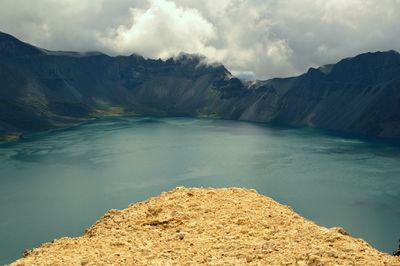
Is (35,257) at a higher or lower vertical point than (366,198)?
higher

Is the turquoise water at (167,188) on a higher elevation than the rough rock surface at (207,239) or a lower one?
lower

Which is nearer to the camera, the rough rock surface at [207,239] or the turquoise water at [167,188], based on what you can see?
the rough rock surface at [207,239]

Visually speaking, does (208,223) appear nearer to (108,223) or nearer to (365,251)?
(108,223)

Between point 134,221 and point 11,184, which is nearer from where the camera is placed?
point 134,221

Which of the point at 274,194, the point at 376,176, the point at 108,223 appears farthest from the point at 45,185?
the point at 108,223

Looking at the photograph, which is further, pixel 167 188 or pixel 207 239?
pixel 167 188

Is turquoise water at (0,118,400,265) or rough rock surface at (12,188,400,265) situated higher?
rough rock surface at (12,188,400,265)

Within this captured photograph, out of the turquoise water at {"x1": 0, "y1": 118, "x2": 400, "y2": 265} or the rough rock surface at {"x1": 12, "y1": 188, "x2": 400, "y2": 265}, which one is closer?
the rough rock surface at {"x1": 12, "y1": 188, "x2": 400, "y2": 265}

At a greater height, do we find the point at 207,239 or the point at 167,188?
the point at 207,239
